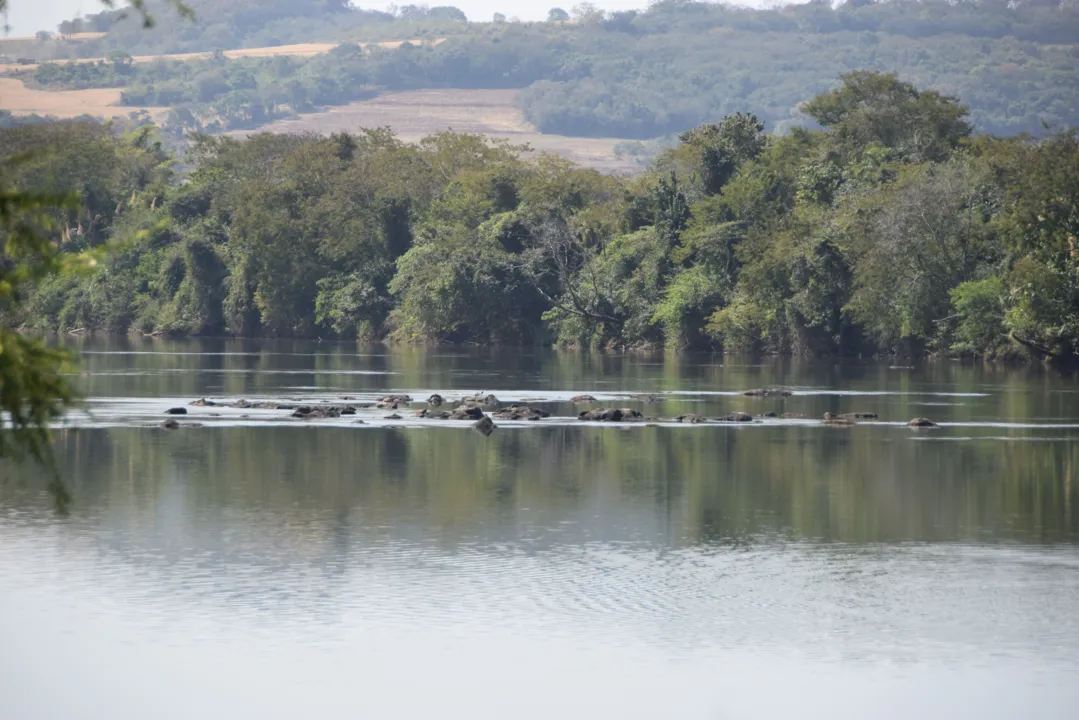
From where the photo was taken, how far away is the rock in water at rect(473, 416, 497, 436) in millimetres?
40000

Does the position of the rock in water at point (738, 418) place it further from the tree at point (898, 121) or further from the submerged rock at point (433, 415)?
the tree at point (898, 121)

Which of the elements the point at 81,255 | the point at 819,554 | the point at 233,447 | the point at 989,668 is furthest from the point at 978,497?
the point at 81,255

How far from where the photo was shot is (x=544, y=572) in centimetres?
2197

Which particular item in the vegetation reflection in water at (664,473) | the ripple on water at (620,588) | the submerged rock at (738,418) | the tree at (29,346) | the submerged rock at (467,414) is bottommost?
the ripple on water at (620,588)

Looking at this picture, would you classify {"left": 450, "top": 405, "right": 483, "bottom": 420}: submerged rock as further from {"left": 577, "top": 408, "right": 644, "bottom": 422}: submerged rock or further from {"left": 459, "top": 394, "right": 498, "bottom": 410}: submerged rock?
{"left": 577, "top": 408, "right": 644, "bottom": 422}: submerged rock

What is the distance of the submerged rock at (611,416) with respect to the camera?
43312mm

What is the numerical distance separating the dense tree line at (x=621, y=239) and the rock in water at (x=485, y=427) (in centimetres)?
2336

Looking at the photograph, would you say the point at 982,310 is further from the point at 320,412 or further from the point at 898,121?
the point at 320,412

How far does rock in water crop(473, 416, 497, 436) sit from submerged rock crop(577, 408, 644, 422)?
3.36 meters

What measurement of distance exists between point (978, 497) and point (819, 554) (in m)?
6.84

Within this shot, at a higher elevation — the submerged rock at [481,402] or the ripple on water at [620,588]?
the submerged rock at [481,402]

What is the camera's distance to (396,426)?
41.4 meters

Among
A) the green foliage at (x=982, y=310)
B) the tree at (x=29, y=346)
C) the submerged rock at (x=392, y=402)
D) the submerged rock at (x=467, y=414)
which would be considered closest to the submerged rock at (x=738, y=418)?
the submerged rock at (x=467, y=414)

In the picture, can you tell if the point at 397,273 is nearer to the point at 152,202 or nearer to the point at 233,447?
the point at 152,202
